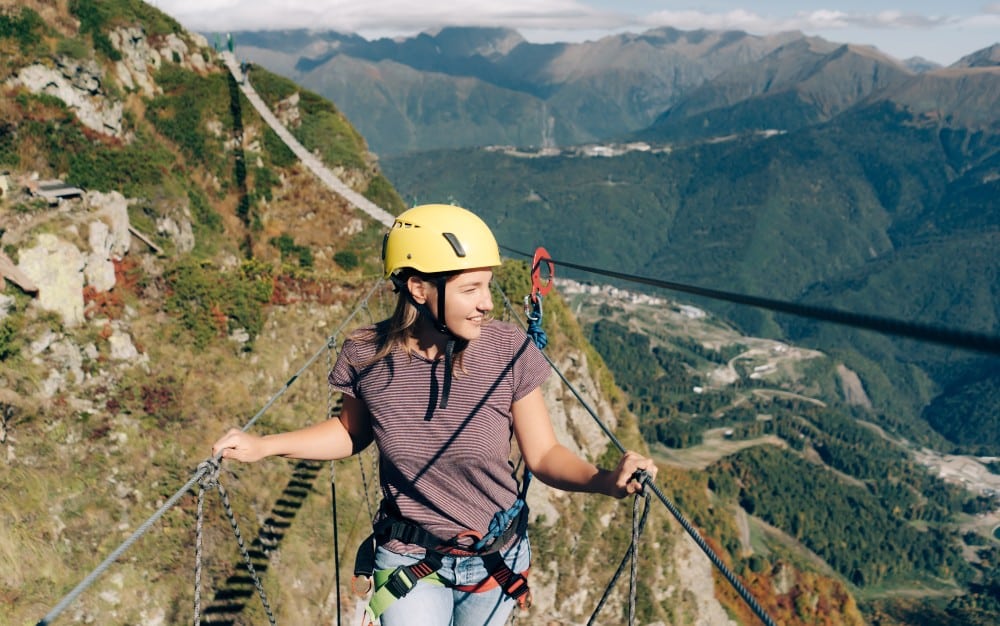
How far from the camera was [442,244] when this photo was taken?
5422 mm

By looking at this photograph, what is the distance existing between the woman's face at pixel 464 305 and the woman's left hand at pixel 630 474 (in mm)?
1659

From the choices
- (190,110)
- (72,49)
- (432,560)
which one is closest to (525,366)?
(432,560)

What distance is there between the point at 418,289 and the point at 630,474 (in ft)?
7.82

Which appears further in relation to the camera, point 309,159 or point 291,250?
point 309,159

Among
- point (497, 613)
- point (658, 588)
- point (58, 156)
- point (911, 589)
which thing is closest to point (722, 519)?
point (911, 589)

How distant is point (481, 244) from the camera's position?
215 inches

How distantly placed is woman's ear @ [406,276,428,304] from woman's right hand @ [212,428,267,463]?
75.8 inches

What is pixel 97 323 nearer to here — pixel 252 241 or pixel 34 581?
pixel 34 581

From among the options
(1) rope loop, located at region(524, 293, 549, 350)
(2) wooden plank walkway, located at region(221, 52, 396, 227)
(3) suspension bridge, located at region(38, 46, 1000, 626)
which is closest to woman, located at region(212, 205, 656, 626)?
(3) suspension bridge, located at region(38, 46, 1000, 626)

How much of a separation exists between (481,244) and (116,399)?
2079 centimetres

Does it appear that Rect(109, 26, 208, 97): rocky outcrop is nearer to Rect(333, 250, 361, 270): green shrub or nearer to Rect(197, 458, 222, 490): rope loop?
Rect(333, 250, 361, 270): green shrub

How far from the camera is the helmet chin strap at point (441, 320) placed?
17.6ft

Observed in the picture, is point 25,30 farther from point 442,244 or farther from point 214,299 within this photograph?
point 442,244

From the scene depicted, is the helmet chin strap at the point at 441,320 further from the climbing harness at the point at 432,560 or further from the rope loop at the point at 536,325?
the rope loop at the point at 536,325
